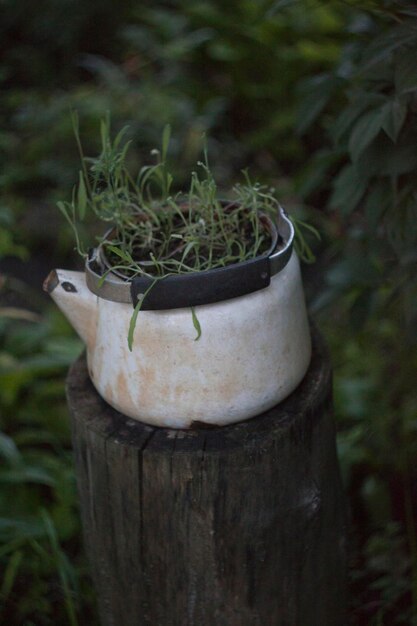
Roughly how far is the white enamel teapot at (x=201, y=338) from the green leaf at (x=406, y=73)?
1.00 feet

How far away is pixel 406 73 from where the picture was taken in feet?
4.59

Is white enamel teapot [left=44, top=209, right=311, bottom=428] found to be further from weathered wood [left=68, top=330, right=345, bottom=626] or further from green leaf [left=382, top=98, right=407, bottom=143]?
green leaf [left=382, top=98, right=407, bottom=143]

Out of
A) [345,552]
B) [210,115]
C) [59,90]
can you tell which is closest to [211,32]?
[210,115]

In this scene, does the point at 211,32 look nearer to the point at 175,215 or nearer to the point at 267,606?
the point at 175,215

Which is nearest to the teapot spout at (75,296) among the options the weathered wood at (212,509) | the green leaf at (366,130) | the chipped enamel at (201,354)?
the chipped enamel at (201,354)

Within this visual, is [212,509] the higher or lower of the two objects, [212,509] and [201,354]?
the lower

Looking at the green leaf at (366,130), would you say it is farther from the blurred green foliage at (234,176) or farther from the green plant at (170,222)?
the green plant at (170,222)

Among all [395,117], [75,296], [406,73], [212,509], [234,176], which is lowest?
[234,176]

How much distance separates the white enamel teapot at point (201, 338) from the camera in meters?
1.29

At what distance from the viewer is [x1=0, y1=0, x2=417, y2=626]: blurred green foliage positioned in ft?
5.70

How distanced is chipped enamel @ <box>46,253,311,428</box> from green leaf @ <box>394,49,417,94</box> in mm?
353

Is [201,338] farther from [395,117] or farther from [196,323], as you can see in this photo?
[395,117]

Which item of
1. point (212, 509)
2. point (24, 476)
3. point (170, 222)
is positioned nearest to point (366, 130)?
point (170, 222)

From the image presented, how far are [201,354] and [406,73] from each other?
618 mm
